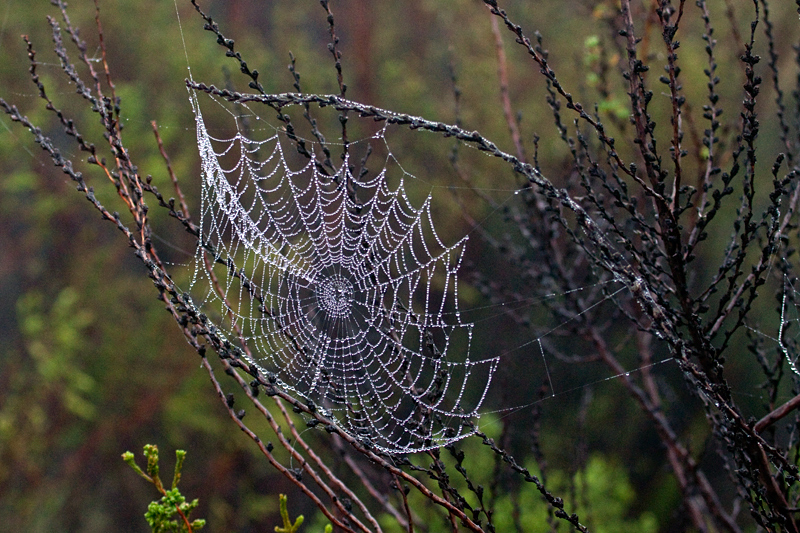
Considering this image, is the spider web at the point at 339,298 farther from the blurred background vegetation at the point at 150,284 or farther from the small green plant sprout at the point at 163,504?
the blurred background vegetation at the point at 150,284

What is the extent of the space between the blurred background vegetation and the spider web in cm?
129

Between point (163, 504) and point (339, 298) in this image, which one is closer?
point (163, 504)

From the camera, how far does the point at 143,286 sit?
880 centimetres

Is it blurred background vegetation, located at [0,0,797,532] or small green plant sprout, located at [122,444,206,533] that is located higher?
blurred background vegetation, located at [0,0,797,532]

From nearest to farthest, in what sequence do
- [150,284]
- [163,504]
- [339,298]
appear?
[163,504] → [339,298] → [150,284]

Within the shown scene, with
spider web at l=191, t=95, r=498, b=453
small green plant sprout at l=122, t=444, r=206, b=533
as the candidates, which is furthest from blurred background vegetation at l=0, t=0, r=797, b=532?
small green plant sprout at l=122, t=444, r=206, b=533

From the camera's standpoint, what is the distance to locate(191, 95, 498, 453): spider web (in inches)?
65.9

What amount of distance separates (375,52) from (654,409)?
29.4 ft

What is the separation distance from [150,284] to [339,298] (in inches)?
238

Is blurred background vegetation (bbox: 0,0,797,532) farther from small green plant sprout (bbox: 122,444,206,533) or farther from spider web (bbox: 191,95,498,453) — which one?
small green plant sprout (bbox: 122,444,206,533)

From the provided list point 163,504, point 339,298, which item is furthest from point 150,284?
point 163,504

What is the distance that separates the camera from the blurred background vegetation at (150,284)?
24.7 ft

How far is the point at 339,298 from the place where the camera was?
140 inches

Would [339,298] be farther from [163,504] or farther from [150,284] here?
[150,284]
